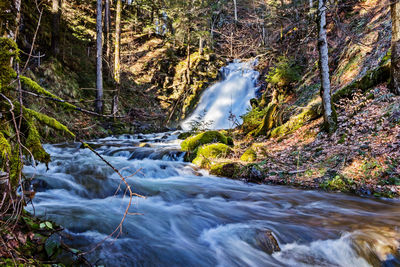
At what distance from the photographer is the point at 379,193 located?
534cm

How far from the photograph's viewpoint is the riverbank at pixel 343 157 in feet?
18.6

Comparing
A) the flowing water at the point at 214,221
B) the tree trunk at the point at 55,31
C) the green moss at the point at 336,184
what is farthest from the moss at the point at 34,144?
the tree trunk at the point at 55,31

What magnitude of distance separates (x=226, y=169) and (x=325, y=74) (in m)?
4.39

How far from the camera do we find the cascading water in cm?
2141

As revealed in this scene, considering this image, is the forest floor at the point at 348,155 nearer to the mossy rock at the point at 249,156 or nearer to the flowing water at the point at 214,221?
the mossy rock at the point at 249,156

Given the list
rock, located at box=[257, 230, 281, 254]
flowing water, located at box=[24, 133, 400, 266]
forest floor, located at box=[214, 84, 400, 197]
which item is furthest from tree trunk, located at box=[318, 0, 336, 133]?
rock, located at box=[257, 230, 281, 254]

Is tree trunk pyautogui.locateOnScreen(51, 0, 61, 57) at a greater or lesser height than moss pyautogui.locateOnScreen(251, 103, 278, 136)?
greater

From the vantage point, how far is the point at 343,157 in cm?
650

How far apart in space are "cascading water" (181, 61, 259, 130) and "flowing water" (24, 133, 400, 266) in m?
14.5

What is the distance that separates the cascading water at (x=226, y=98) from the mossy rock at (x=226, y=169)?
509 inches

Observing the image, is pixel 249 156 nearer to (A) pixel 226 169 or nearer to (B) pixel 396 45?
(A) pixel 226 169

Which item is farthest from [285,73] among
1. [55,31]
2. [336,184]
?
[55,31]

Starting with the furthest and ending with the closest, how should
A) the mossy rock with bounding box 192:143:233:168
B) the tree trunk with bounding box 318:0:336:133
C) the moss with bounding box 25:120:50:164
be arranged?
the mossy rock with bounding box 192:143:233:168
the tree trunk with bounding box 318:0:336:133
the moss with bounding box 25:120:50:164

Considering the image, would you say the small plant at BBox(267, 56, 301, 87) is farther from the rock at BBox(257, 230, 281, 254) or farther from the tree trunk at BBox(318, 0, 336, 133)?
the rock at BBox(257, 230, 281, 254)
